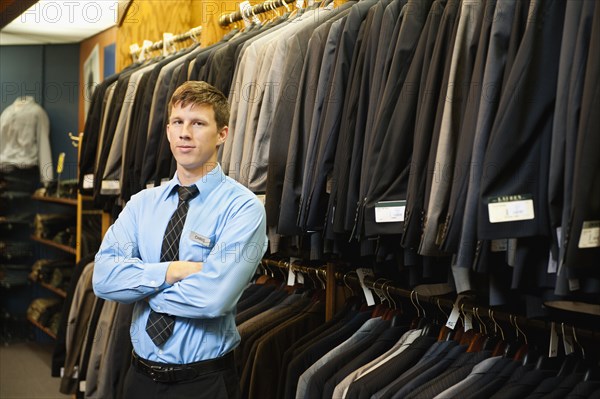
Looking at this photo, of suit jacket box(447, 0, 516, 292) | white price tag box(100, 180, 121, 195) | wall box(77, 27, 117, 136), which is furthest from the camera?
wall box(77, 27, 117, 136)

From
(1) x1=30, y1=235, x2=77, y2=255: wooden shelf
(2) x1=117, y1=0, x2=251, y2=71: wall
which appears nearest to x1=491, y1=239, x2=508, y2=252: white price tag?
(2) x1=117, y1=0, x2=251, y2=71: wall

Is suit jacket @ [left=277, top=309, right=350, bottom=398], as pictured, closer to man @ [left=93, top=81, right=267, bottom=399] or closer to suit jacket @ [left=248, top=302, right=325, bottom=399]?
suit jacket @ [left=248, top=302, right=325, bottom=399]

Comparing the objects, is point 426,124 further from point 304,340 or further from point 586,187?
point 304,340

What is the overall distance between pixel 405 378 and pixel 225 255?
0.69 meters

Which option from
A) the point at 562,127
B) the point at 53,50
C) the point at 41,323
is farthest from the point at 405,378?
the point at 53,50

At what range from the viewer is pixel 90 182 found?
4.96 meters

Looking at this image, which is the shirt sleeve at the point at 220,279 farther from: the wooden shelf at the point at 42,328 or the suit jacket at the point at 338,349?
the wooden shelf at the point at 42,328

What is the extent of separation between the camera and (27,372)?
6.14 meters

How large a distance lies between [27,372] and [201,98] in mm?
4479

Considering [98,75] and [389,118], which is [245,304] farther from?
[98,75]

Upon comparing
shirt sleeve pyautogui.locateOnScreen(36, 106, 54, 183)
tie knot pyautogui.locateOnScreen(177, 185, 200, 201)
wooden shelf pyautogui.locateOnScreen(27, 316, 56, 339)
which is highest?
shirt sleeve pyautogui.locateOnScreen(36, 106, 54, 183)

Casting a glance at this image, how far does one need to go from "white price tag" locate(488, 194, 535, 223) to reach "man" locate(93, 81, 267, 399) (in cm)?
79

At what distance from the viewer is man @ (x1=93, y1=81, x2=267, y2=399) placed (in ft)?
7.45

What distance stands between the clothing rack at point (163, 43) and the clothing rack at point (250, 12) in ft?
1.37
